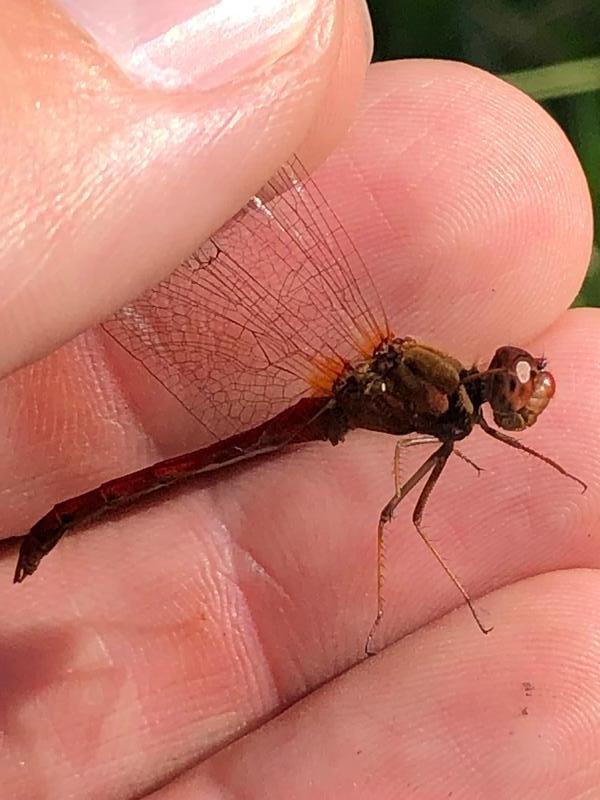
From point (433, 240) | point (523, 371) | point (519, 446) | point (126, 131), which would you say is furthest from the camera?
point (433, 240)

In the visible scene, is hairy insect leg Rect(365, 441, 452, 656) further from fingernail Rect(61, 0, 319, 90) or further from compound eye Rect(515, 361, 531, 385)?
fingernail Rect(61, 0, 319, 90)

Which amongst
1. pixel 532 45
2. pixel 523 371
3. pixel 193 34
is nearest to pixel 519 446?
pixel 523 371

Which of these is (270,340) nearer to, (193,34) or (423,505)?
(423,505)

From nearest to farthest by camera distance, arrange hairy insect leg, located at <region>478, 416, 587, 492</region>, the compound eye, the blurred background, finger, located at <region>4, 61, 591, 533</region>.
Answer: the compound eye
hairy insect leg, located at <region>478, 416, 587, 492</region>
finger, located at <region>4, 61, 591, 533</region>
the blurred background

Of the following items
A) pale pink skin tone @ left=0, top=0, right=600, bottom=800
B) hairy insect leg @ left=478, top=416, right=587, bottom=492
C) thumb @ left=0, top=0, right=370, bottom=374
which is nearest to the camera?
thumb @ left=0, top=0, right=370, bottom=374

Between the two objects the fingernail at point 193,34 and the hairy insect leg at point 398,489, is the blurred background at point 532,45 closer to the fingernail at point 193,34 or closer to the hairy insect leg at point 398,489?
the hairy insect leg at point 398,489

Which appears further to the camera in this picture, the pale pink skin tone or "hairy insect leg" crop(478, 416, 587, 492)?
the pale pink skin tone

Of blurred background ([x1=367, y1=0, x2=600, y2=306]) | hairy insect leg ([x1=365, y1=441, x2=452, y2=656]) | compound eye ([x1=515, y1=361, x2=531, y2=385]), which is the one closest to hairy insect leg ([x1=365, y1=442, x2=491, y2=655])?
hairy insect leg ([x1=365, y1=441, x2=452, y2=656])

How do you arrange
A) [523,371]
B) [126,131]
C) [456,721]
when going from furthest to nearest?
[456,721]
[523,371]
[126,131]
